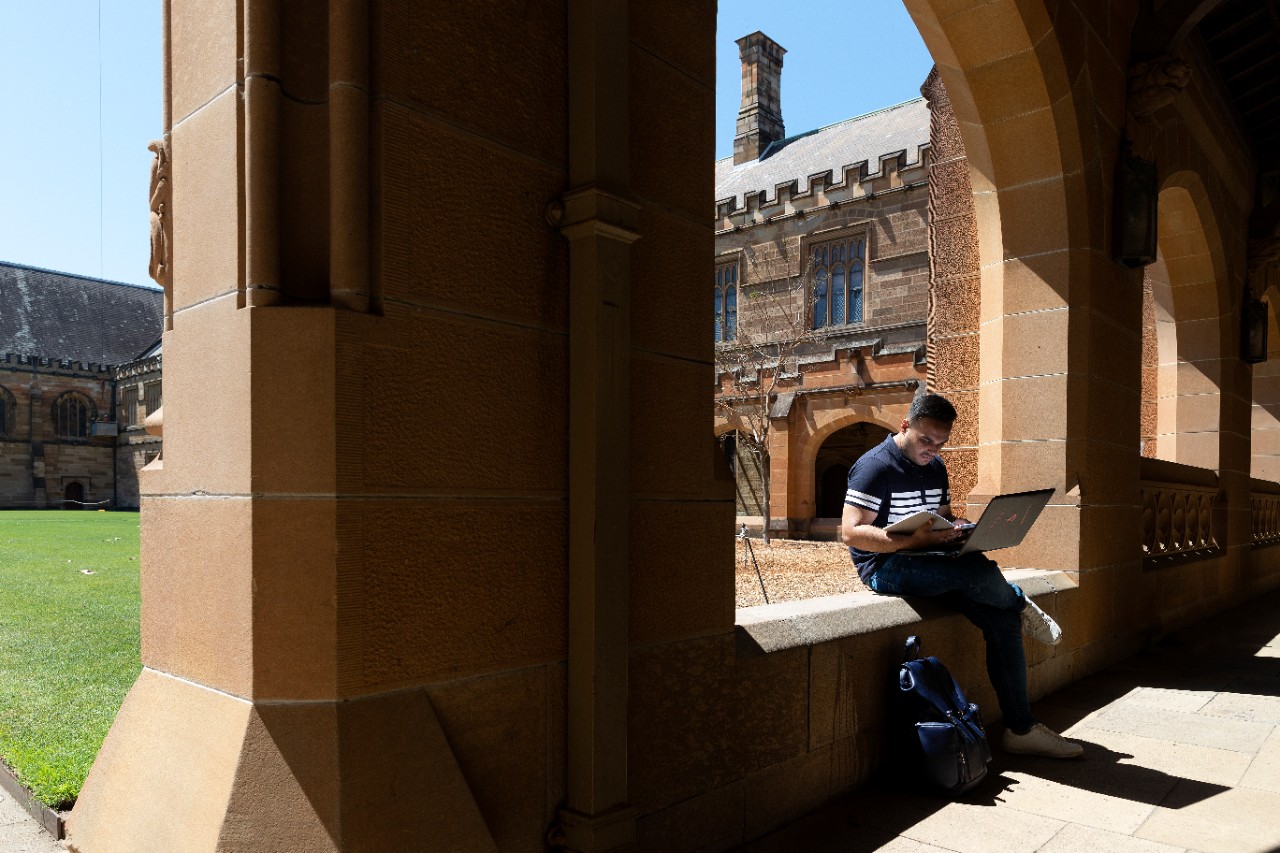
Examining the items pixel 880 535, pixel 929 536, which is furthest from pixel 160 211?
pixel 929 536

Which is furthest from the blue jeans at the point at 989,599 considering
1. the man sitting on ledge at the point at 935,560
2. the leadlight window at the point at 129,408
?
the leadlight window at the point at 129,408

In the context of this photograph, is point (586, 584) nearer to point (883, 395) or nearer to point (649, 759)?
point (649, 759)

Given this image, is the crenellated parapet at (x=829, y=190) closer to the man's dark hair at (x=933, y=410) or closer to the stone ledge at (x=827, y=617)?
the man's dark hair at (x=933, y=410)

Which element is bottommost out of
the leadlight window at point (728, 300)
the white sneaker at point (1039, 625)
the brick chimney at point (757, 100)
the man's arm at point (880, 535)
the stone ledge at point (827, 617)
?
the white sneaker at point (1039, 625)

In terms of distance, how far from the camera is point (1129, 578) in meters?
5.25

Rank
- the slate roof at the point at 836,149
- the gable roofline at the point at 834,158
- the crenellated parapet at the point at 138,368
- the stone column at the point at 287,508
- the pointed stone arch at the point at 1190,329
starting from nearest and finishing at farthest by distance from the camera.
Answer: the stone column at the point at 287,508, the pointed stone arch at the point at 1190,329, the gable roofline at the point at 834,158, the slate roof at the point at 836,149, the crenellated parapet at the point at 138,368

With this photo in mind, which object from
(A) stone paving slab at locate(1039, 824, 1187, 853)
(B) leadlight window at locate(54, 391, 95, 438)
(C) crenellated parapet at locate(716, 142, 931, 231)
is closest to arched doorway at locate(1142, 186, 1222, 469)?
(A) stone paving slab at locate(1039, 824, 1187, 853)

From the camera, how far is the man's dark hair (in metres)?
3.20

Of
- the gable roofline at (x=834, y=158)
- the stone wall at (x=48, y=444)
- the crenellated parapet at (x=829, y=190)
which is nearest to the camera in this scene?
the crenellated parapet at (x=829, y=190)

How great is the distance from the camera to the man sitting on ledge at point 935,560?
3232 millimetres

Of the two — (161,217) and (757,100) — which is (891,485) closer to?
(161,217)

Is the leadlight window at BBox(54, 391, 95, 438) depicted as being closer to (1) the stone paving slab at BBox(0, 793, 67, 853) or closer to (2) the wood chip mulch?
(2) the wood chip mulch

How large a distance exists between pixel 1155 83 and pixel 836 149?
23.1m

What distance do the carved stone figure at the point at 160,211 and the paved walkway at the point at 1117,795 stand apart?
2109 millimetres
